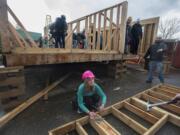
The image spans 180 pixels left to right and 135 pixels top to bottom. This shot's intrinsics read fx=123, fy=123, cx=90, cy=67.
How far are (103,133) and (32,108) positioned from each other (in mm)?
1744

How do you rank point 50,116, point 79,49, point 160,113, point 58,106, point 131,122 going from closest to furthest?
point 131,122
point 160,113
point 50,116
point 58,106
point 79,49

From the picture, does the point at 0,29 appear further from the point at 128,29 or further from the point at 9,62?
the point at 128,29

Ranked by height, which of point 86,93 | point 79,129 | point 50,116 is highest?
point 86,93

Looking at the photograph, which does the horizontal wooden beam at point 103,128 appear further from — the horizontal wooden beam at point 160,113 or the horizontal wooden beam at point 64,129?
the horizontal wooden beam at point 160,113

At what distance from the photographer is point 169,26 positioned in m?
26.7

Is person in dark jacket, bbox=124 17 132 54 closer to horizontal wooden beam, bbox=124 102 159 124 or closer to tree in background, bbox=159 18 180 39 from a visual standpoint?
horizontal wooden beam, bbox=124 102 159 124

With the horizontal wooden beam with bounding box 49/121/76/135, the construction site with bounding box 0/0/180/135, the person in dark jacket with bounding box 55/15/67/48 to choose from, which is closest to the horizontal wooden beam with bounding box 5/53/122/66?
the construction site with bounding box 0/0/180/135

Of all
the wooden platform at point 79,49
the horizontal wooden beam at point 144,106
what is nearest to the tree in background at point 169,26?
the wooden platform at point 79,49

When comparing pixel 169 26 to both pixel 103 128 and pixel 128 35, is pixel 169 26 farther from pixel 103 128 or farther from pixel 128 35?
pixel 103 128

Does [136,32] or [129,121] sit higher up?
[136,32]

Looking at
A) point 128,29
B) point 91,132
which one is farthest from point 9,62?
point 128,29

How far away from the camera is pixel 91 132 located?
2.02 meters

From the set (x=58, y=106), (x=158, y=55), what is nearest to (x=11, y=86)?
(x=58, y=106)

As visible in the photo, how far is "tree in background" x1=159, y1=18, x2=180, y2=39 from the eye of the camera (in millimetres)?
25875
